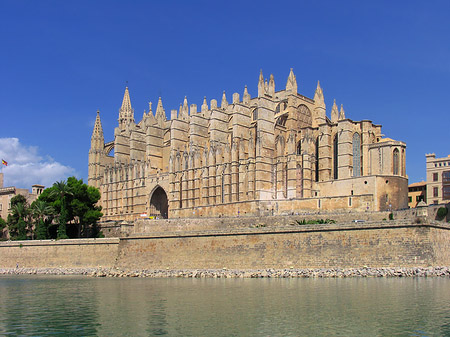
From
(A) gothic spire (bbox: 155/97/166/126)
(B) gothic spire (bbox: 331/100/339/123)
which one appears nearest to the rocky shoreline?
(B) gothic spire (bbox: 331/100/339/123)

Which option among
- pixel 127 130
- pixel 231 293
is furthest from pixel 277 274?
pixel 127 130

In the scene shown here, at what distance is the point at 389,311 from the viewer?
20.1m

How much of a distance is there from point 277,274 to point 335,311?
12769 millimetres

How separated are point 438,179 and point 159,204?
88.2 feet

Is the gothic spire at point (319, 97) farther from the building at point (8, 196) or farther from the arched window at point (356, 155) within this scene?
the building at point (8, 196)

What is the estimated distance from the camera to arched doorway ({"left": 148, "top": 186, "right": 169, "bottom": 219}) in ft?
200

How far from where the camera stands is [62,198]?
167 ft

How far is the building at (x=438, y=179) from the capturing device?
167 feet

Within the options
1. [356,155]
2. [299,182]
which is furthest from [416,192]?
[299,182]

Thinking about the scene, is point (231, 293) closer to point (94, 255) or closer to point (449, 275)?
point (449, 275)

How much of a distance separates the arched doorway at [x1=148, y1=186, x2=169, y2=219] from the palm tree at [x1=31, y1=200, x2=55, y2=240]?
11343mm

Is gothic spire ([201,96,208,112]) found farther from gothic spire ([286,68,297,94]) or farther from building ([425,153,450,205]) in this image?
building ([425,153,450,205])

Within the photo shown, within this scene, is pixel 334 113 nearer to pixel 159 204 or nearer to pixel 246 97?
pixel 246 97

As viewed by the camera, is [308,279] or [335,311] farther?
[308,279]
